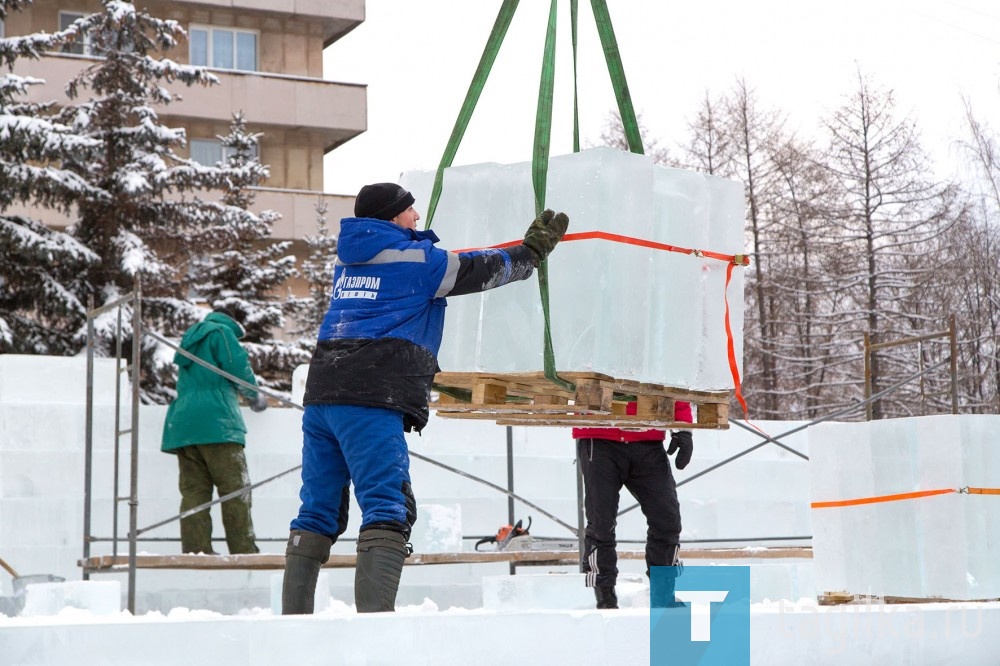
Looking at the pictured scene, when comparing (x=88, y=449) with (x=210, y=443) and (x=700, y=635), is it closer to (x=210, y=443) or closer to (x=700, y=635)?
(x=210, y=443)

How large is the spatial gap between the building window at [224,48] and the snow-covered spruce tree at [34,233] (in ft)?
45.3

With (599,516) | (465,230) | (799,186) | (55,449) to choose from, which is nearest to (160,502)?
(55,449)

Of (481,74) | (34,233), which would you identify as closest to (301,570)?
(481,74)

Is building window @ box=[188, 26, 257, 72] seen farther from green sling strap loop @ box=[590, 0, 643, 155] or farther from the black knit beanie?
the black knit beanie

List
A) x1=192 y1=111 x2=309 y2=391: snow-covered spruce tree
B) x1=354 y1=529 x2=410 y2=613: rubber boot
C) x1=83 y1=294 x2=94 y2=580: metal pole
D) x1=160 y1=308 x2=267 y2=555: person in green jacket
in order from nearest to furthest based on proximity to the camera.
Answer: x1=354 y1=529 x2=410 y2=613: rubber boot < x1=83 y1=294 x2=94 y2=580: metal pole < x1=160 y1=308 x2=267 y2=555: person in green jacket < x1=192 y1=111 x2=309 y2=391: snow-covered spruce tree

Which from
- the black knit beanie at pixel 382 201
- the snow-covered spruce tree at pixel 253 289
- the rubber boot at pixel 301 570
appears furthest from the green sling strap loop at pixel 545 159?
the snow-covered spruce tree at pixel 253 289

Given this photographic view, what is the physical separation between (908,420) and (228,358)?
14.1 feet

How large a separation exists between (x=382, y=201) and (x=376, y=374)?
0.71 metres

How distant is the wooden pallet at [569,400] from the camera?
5113 mm

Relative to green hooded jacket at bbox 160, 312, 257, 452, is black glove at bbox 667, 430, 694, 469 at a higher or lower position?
lower

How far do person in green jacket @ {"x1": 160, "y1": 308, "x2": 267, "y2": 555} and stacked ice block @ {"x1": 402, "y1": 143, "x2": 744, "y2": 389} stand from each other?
10.6ft

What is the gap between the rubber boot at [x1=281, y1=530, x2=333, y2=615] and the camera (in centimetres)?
473

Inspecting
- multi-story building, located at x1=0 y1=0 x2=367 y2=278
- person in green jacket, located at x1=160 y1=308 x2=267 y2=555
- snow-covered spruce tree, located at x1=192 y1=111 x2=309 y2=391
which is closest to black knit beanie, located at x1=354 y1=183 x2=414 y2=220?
person in green jacket, located at x1=160 y1=308 x2=267 y2=555

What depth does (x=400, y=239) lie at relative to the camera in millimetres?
4805
